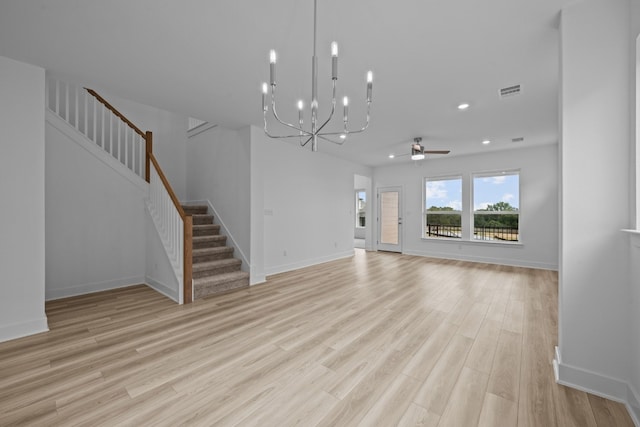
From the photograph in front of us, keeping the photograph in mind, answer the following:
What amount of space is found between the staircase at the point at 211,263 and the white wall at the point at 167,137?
1.49 metres

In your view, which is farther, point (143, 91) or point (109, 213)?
point (109, 213)

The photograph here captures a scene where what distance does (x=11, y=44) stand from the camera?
7.61 feet

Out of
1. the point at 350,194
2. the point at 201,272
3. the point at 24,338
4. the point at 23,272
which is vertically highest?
the point at 350,194

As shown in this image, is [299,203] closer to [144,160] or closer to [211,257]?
[211,257]

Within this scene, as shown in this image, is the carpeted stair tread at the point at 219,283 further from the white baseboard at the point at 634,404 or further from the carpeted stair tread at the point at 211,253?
the white baseboard at the point at 634,404

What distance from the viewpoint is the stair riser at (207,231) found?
486cm

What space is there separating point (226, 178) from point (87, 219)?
223cm

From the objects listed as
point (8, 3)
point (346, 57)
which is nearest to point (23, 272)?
point (8, 3)

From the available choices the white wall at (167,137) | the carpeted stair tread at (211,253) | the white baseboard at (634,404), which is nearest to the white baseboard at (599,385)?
the white baseboard at (634,404)

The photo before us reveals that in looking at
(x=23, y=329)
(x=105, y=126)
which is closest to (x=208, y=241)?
(x=23, y=329)

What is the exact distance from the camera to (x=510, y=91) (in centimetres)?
314

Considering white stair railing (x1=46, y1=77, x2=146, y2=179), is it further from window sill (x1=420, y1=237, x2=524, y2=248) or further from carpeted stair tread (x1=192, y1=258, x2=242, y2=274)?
window sill (x1=420, y1=237, x2=524, y2=248)

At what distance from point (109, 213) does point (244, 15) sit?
4031 mm

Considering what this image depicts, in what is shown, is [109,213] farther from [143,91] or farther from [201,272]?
[143,91]
